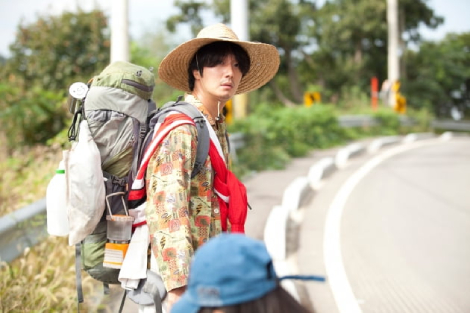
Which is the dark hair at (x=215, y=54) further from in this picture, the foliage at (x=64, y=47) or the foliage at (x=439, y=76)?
the foliage at (x=439, y=76)

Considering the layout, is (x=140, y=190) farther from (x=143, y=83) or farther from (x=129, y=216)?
(x=143, y=83)

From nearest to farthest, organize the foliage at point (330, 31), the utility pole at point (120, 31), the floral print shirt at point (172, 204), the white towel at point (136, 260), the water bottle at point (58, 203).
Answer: the floral print shirt at point (172, 204)
the white towel at point (136, 260)
the water bottle at point (58, 203)
the utility pole at point (120, 31)
the foliage at point (330, 31)

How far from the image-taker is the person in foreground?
4.50 feet

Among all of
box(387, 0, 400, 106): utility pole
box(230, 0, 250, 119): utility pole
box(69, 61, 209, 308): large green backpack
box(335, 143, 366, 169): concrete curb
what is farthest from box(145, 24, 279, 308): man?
box(387, 0, 400, 106): utility pole

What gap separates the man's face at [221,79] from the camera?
2.46 meters

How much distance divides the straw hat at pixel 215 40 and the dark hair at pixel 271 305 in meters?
1.30

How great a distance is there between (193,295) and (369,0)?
1385 inches

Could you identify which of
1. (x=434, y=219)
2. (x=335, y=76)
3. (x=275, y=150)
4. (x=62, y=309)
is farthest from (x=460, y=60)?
(x=62, y=309)

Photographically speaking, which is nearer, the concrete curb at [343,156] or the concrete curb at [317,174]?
the concrete curb at [317,174]

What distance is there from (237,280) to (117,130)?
3.56 feet

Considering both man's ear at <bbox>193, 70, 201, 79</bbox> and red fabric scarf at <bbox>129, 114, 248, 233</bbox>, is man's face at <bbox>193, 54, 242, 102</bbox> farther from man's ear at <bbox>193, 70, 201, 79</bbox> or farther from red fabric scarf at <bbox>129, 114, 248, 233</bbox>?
red fabric scarf at <bbox>129, 114, 248, 233</bbox>

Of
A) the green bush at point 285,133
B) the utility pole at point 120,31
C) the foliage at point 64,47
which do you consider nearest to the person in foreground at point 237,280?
the utility pole at point 120,31

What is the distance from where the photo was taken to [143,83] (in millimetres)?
2338

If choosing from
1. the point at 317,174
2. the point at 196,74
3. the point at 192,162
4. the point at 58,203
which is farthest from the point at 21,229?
the point at 317,174
